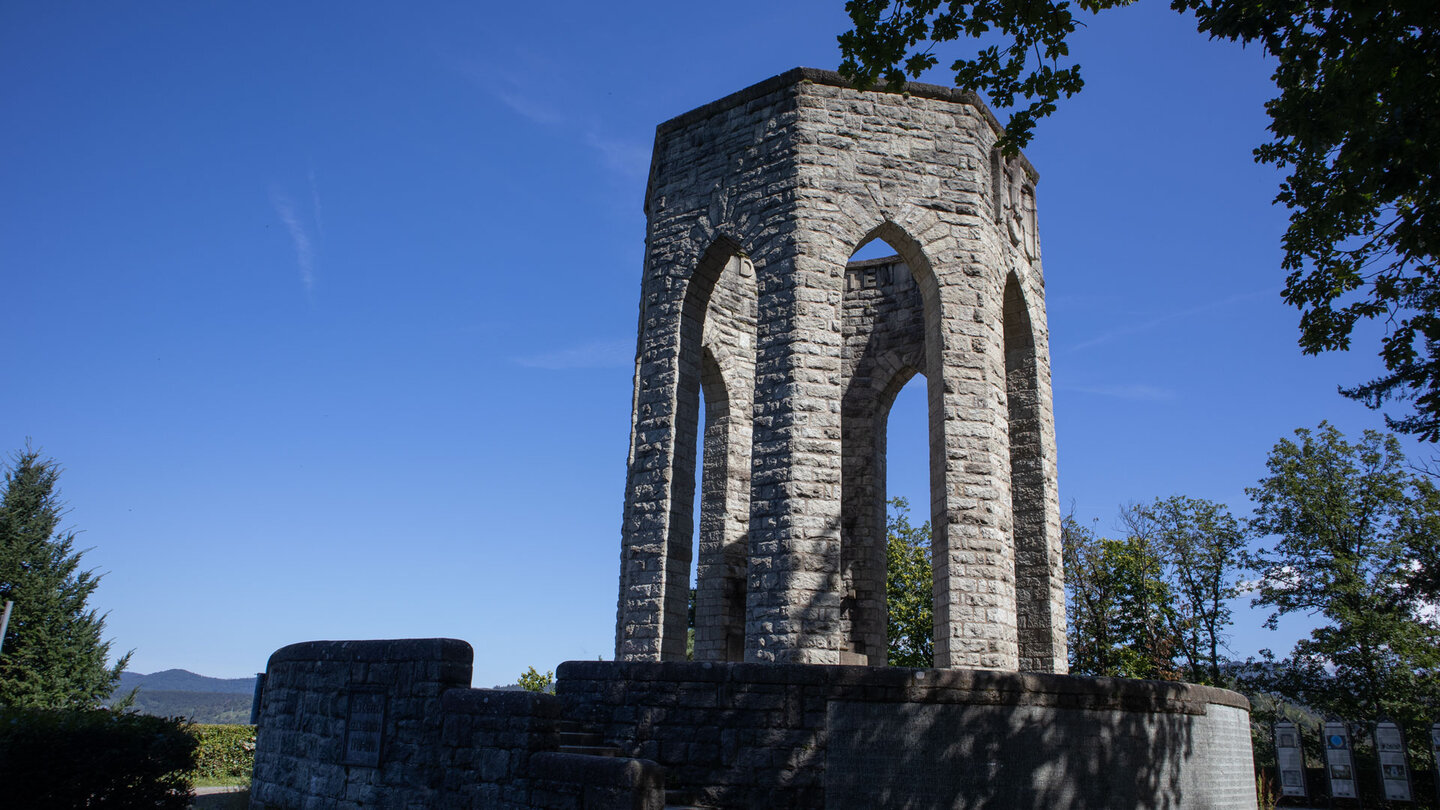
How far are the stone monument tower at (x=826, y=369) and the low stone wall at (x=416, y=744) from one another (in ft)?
9.83

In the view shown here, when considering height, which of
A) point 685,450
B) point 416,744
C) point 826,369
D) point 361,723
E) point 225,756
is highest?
point 826,369

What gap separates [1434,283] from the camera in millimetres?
8391

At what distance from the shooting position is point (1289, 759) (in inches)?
677

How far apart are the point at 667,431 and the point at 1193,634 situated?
2302 cm

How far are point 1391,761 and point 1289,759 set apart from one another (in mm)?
1746

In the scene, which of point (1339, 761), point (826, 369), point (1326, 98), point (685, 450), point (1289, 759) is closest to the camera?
point (1326, 98)

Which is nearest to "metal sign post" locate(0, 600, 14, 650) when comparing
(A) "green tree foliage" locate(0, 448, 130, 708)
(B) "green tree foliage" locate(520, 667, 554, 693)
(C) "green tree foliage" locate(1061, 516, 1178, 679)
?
(A) "green tree foliage" locate(0, 448, 130, 708)

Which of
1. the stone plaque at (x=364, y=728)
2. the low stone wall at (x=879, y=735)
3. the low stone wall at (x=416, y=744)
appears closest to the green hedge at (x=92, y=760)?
the low stone wall at (x=416, y=744)

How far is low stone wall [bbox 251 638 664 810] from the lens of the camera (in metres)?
6.03

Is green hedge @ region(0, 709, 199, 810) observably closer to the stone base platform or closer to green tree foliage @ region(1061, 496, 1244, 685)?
the stone base platform

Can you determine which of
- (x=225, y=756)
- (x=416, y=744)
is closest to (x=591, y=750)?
(x=416, y=744)

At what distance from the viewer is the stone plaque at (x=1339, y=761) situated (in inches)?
643

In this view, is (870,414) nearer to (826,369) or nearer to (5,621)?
(826,369)

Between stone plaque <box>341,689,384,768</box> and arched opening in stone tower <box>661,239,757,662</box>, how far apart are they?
3905mm
